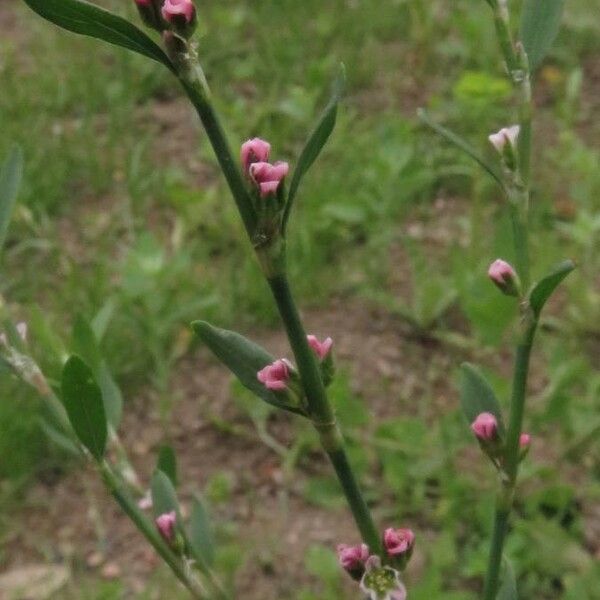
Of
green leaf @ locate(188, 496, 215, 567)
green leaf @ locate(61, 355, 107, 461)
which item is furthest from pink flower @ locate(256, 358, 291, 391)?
green leaf @ locate(188, 496, 215, 567)

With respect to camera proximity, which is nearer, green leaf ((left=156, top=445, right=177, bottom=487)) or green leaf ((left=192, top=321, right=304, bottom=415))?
green leaf ((left=192, top=321, right=304, bottom=415))

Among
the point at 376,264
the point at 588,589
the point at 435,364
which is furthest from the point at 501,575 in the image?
the point at 376,264

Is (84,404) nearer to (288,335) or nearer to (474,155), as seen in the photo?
(288,335)

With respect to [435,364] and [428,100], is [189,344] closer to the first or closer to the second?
[435,364]

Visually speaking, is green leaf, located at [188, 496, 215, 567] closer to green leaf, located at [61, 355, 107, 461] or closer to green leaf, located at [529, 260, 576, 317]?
green leaf, located at [61, 355, 107, 461]

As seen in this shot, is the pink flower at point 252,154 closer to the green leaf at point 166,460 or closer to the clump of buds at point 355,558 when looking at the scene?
the clump of buds at point 355,558

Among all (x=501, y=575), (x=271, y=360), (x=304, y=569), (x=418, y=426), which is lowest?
(x=304, y=569)

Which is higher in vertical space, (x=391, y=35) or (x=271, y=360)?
(x=271, y=360)

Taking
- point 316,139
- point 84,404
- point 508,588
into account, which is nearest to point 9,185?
point 84,404
